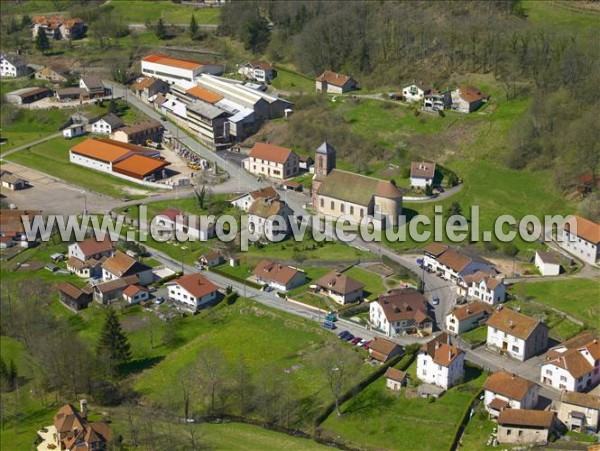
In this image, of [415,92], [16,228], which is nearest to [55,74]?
[16,228]

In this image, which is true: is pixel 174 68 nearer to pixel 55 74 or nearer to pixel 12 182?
pixel 55 74

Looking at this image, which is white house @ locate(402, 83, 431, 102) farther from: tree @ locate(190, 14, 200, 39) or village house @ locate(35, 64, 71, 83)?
village house @ locate(35, 64, 71, 83)

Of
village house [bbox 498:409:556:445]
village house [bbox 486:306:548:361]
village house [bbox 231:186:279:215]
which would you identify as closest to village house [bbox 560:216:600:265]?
village house [bbox 486:306:548:361]

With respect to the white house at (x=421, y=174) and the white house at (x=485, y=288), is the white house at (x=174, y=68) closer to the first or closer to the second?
the white house at (x=421, y=174)

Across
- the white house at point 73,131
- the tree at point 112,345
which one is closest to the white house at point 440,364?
the tree at point 112,345

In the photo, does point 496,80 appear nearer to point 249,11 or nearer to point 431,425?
point 249,11
